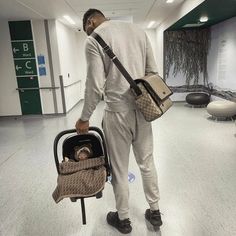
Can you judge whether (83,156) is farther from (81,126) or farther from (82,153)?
(81,126)

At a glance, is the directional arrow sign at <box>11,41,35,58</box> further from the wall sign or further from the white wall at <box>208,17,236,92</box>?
the white wall at <box>208,17,236,92</box>

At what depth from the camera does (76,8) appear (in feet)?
15.9

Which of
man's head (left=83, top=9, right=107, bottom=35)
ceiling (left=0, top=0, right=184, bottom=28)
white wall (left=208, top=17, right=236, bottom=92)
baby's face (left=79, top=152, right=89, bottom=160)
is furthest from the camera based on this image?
white wall (left=208, top=17, right=236, bottom=92)

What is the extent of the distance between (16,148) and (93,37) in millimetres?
3042

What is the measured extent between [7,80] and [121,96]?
5.41 m

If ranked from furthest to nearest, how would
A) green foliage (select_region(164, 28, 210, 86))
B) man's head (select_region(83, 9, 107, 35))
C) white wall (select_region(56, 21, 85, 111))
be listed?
green foliage (select_region(164, 28, 210, 86))
white wall (select_region(56, 21, 85, 111))
man's head (select_region(83, 9, 107, 35))

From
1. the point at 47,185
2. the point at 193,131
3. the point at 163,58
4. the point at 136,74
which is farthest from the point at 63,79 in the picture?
the point at 136,74

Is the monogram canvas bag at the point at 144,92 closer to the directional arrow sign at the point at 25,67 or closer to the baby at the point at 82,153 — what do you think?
the baby at the point at 82,153

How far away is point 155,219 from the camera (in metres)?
1.82

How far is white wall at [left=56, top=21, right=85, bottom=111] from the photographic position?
6.25m

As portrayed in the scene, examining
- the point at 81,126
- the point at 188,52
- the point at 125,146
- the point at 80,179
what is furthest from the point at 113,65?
the point at 188,52

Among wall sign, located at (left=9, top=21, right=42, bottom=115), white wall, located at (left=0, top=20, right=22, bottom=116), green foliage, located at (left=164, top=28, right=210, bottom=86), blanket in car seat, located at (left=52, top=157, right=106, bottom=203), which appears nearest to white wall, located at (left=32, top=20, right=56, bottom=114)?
wall sign, located at (left=9, top=21, right=42, bottom=115)

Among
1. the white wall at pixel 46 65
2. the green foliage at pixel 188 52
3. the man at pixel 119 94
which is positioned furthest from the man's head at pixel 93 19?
the green foliage at pixel 188 52

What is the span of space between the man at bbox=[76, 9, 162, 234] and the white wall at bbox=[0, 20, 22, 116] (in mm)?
5064
